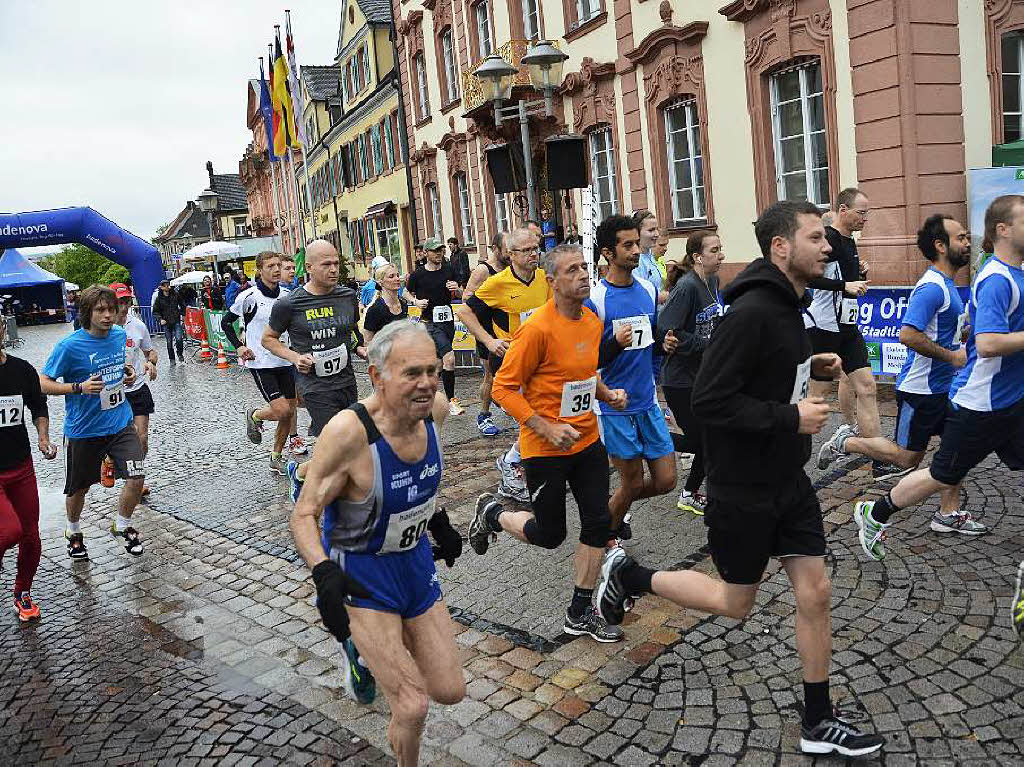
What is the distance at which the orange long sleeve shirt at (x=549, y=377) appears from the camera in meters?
4.62

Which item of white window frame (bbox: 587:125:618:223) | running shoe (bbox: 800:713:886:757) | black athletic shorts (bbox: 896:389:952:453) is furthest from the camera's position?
white window frame (bbox: 587:125:618:223)

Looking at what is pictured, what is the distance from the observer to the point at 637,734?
12.1 ft

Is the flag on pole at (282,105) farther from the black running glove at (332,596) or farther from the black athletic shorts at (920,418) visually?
the black running glove at (332,596)

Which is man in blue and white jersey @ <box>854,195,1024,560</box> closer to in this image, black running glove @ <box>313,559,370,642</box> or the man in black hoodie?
the man in black hoodie

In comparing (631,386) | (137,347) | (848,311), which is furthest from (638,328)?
(137,347)

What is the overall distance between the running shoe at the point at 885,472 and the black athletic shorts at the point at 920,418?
0.84 meters

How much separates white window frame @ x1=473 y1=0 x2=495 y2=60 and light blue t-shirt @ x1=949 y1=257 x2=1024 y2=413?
18.7 m

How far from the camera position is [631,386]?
17.2ft

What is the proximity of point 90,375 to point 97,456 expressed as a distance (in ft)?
2.04

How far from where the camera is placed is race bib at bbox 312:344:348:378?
7.22m

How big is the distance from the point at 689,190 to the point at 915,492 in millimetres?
11240

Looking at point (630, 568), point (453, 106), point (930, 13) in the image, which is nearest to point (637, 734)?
point (630, 568)

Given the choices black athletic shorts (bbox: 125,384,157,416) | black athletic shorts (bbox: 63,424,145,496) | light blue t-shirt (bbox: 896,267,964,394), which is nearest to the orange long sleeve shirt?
light blue t-shirt (bbox: 896,267,964,394)

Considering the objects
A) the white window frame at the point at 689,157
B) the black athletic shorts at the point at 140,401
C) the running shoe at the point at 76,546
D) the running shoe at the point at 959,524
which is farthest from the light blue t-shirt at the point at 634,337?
the white window frame at the point at 689,157
